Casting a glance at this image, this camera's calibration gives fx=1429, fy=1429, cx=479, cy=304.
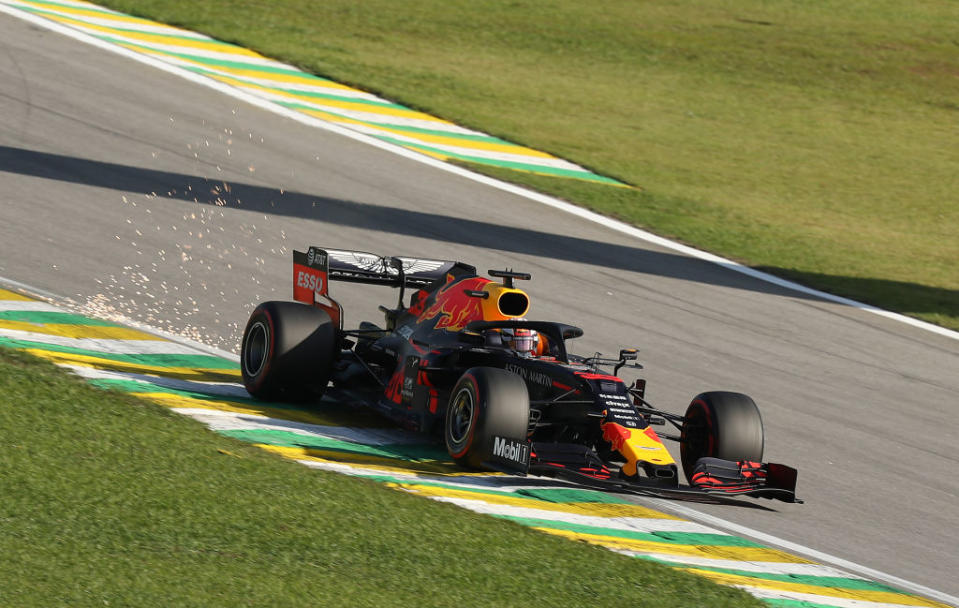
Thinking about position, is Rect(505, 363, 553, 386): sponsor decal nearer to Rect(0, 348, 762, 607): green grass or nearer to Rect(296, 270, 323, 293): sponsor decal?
Rect(0, 348, 762, 607): green grass

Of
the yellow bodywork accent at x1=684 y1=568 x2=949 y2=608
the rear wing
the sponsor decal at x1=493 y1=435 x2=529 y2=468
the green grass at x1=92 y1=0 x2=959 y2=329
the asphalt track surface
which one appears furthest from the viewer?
the green grass at x1=92 y1=0 x2=959 y2=329

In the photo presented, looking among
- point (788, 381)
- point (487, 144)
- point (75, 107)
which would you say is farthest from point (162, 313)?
point (487, 144)

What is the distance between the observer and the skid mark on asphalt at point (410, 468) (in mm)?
7883

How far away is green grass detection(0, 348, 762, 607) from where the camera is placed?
5.90 m

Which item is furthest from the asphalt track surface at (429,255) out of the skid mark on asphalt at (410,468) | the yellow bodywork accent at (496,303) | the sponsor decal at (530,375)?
the yellow bodywork accent at (496,303)

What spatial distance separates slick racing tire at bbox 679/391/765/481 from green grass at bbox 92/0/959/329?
7866 mm

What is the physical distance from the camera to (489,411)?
8.48m

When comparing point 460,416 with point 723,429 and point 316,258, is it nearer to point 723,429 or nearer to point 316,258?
point 723,429

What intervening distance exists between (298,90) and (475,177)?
14.3 ft

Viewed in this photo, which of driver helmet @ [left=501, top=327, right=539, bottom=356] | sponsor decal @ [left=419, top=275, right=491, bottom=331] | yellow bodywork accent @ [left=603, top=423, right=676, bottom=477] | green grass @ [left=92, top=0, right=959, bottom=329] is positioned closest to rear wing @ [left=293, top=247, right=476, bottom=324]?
sponsor decal @ [left=419, top=275, right=491, bottom=331]

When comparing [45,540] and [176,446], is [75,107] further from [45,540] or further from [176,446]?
[45,540]

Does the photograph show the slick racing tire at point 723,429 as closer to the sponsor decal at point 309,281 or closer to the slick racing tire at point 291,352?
the slick racing tire at point 291,352

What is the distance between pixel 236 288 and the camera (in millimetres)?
13445

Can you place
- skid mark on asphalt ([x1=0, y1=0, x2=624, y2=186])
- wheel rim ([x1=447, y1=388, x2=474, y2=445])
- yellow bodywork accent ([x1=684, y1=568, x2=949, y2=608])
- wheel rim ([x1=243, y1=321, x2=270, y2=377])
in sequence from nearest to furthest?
yellow bodywork accent ([x1=684, y1=568, x2=949, y2=608])
wheel rim ([x1=447, y1=388, x2=474, y2=445])
wheel rim ([x1=243, y1=321, x2=270, y2=377])
skid mark on asphalt ([x1=0, y1=0, x2=624, y2=186])
